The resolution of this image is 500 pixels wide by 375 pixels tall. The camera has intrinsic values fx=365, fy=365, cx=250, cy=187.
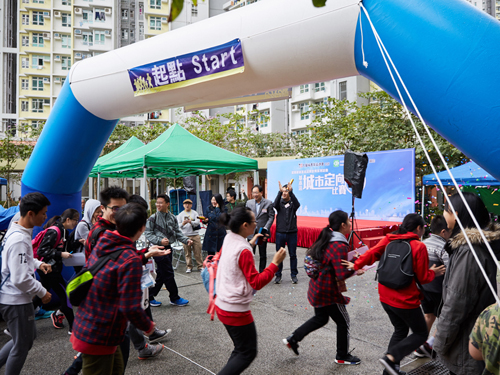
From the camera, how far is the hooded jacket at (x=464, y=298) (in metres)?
2.12

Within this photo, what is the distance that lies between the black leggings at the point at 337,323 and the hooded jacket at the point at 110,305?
5.51ft

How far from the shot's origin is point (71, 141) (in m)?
4.16

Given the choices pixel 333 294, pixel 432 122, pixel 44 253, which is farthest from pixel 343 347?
pixel 44 253

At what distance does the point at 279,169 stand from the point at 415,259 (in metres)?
9.19

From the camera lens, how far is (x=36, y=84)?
122 ft

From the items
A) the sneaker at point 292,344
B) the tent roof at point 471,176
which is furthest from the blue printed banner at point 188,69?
the tent roof at point 471,176

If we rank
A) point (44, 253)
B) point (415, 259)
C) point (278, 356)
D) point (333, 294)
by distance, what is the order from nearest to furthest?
point (415, 259), point (333, 294), point (278, 356), point (44, 253)

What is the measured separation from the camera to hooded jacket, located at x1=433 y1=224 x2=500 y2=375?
6.95 feet

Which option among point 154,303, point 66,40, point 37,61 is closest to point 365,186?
point 154,303

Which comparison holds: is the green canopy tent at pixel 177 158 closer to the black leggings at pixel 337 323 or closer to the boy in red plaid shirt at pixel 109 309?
the black leggings at pixel 337 323

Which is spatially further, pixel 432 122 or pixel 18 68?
pixel 18 68

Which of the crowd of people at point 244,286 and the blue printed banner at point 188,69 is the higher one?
the blue printed banner at point 188,69

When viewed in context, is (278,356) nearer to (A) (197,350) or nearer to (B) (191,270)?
(A) (197,350)

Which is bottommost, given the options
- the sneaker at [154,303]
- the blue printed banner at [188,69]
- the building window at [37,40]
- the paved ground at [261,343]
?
the paved ground at [261,343]
